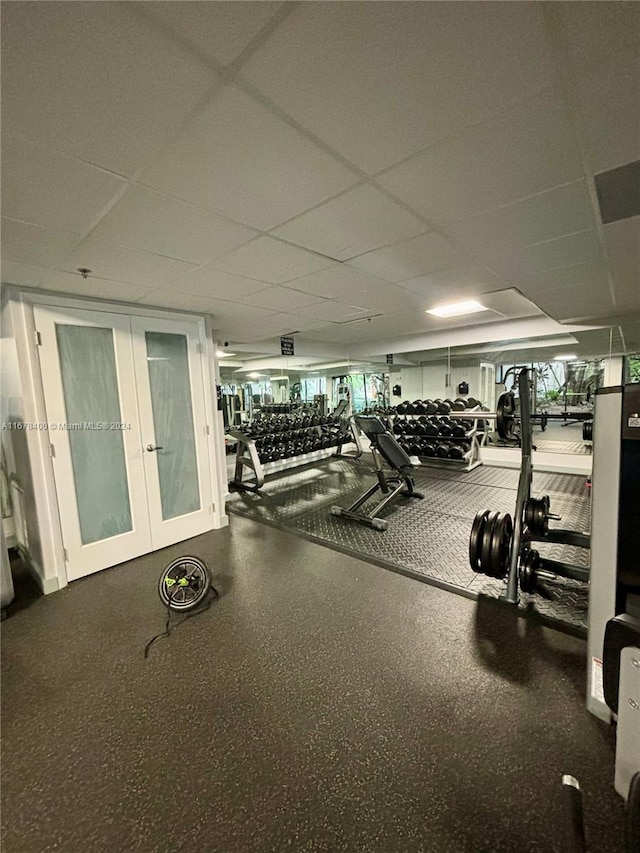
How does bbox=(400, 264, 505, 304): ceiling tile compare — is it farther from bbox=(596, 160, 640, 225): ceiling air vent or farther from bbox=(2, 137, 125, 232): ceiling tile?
bbox=(2, 137, 125, 232): ceiling tile

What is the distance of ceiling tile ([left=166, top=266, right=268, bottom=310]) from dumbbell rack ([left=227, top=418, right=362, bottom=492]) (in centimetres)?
241

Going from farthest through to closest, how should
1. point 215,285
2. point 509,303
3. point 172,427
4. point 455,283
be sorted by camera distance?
point 509,303 < point 172,427 < point 455,283 < point 215,285

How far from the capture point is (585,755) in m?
1.40

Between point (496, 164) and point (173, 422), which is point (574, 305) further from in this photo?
point (173, 422)

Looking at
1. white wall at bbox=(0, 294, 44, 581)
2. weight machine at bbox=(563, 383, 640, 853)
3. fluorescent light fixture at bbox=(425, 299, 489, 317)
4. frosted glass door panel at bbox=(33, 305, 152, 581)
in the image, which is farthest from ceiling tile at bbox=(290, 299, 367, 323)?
weight machine at bbox=(563, 383, 640, 853)

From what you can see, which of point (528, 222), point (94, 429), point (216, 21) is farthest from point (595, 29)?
point (94, 429)

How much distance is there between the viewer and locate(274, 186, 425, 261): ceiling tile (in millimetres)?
1708

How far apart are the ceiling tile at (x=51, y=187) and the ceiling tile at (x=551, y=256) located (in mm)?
2542

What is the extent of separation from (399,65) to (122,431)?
327 cm

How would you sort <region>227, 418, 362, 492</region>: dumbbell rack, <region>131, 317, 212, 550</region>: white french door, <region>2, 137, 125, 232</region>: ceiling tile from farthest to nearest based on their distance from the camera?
<region>227, 418, 362, 492</region>: dumbbell rack, <region>131, 317, 212, 550</region>: white french door, <region>2, 137, 125, 232</region>: ceiling tile

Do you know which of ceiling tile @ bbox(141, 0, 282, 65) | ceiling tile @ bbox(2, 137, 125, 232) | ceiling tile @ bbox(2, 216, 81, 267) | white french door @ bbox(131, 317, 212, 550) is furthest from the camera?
white french door @ bbox(131, 317, 212, 550)

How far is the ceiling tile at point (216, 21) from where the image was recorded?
2.67 feet

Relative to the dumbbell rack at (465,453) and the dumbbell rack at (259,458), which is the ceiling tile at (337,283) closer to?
the dumbbell rack at (259,458)

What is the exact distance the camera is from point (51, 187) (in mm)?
1460
